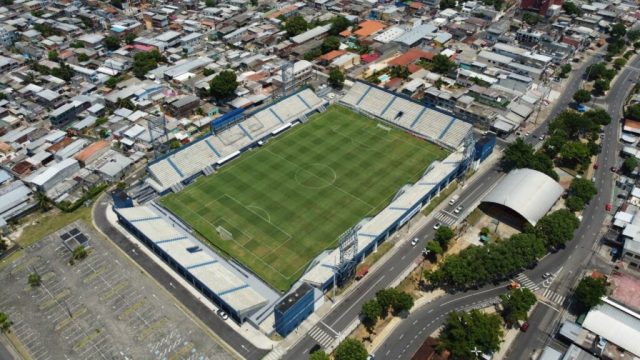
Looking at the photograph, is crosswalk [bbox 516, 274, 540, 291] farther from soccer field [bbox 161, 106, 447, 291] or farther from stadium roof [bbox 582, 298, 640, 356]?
soccer field [bbox 161, 106, 447, 291]

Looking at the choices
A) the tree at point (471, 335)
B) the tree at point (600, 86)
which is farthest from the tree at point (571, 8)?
the tree at point (471, 335)

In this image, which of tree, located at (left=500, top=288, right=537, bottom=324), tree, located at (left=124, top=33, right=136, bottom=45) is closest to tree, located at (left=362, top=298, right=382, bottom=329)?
tree, located at (left=500, top=288, right=537, bottom=324)

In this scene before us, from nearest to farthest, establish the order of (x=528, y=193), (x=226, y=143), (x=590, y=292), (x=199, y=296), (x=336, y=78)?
(x=590, y=292)
(x=199, y=296)
(x=528, y=193)
(x=226, y=143)
(x=336, y=78)

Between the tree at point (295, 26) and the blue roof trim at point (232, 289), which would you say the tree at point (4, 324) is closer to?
the blue roof trim at point (232, 289)

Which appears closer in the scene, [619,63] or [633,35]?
[619,63]

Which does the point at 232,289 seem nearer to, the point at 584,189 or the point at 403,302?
the point at 403,302

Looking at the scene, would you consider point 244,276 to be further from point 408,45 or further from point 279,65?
point 408,45

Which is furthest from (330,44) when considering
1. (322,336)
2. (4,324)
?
(4,324)

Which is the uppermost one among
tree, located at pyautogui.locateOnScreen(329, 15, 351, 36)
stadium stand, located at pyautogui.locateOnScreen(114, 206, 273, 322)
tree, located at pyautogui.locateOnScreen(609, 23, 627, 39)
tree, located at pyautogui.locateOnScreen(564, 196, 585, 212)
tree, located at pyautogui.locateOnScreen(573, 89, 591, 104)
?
tree, located at pyautogui.locateOnScreen(609, 23, 627, 39)
